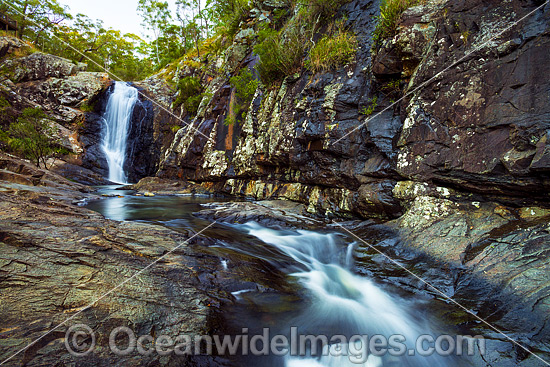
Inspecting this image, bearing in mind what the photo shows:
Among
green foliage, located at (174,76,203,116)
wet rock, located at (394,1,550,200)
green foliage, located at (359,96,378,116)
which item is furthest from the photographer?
green foliage, located at (174,76,203,116)

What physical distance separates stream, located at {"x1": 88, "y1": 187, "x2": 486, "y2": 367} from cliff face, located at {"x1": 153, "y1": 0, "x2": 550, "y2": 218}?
2.21 m

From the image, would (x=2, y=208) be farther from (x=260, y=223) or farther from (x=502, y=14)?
(x=502, y=14)

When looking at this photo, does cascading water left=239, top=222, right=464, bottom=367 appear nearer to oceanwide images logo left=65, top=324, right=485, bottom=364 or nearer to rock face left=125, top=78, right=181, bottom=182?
oceanwide images logo left=65, top=324, right=485, bottom=364

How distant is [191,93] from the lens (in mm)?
17719

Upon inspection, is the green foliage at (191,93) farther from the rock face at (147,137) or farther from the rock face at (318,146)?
the rock face at (318,146)

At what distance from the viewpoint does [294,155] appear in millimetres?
8172

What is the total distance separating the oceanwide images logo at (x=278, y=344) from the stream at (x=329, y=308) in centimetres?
1

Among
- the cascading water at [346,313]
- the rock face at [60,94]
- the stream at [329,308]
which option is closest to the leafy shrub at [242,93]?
the stream at [329,308]

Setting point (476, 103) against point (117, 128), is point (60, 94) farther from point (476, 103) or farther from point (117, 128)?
point (476, 103)

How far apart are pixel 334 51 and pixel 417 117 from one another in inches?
150

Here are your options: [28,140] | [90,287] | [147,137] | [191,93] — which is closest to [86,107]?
[147,137]

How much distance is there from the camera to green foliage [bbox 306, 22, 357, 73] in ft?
24.6

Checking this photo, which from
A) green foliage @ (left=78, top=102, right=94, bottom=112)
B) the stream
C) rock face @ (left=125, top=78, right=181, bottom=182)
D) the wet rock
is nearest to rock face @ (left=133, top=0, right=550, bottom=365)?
the wet rock

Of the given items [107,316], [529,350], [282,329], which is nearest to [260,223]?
[282,329]
